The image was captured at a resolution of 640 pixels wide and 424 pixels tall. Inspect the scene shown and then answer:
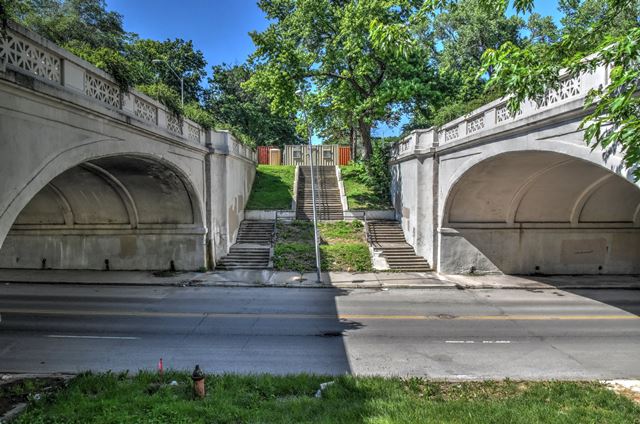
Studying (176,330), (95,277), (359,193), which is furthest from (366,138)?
(176,330)

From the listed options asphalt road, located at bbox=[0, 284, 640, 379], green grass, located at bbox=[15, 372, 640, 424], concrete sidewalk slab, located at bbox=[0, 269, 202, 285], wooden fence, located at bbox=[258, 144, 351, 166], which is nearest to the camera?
green grass, located at bbox=[15, 372, 640, 424]

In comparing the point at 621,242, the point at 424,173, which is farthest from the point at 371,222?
the point at 621,242

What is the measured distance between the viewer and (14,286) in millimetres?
16219

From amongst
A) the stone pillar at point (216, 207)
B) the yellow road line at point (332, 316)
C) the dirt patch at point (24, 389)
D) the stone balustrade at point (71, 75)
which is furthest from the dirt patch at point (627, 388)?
the stone pillar at point (216, 207)

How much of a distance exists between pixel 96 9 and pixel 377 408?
151 feet

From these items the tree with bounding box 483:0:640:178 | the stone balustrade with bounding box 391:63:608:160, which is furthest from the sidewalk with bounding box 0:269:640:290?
the tree with bounding box 483:0:640:178

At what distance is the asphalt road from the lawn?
362 cm

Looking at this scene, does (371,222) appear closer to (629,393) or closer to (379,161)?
(379,161)

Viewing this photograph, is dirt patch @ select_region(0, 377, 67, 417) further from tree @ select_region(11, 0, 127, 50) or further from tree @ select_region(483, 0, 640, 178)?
tree @ select_region(11, 0, 127, 50)

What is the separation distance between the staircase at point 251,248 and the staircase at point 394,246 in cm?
603

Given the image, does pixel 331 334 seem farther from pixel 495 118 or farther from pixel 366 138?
pixel 366 138

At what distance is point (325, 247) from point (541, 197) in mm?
10921

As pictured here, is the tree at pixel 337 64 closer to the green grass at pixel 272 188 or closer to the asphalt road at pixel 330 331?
the green grass at pixel 272 188

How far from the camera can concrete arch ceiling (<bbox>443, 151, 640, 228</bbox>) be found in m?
15.6
